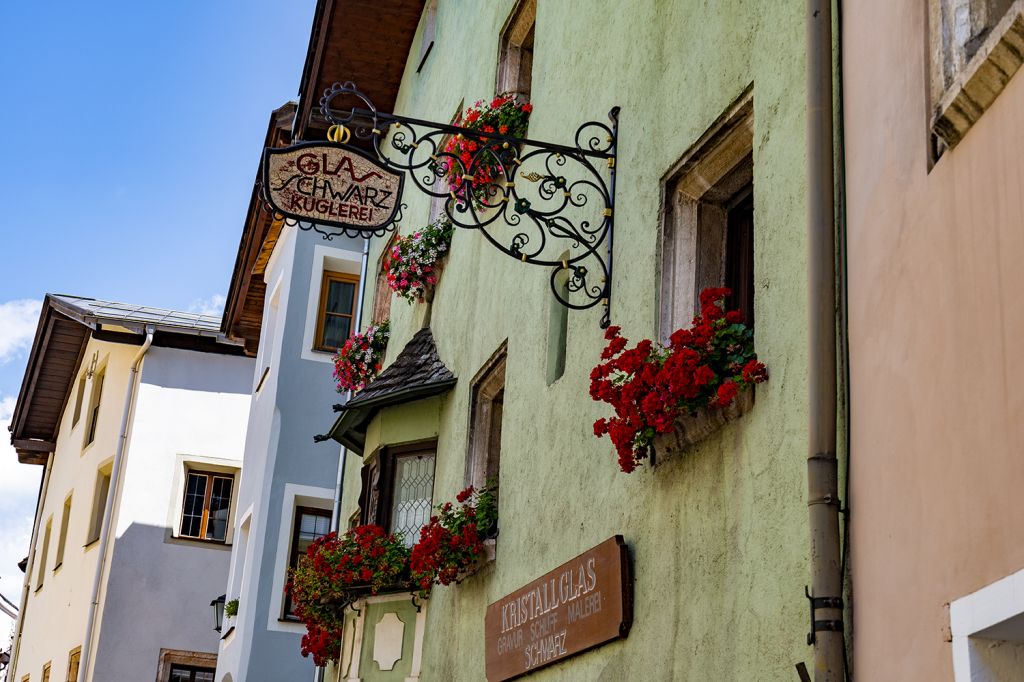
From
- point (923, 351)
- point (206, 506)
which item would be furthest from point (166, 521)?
point (923, 351)

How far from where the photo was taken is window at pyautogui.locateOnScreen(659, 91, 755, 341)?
7.29 m

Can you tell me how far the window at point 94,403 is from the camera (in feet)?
89.8

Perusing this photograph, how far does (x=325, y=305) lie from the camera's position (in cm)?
2014

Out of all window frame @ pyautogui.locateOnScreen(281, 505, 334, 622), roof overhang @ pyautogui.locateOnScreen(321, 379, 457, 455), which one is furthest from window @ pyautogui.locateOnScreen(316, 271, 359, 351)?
roof overhang @ pyautogui.locateOnScreen(321, 379, 457, 455)

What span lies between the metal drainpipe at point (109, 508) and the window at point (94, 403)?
2235mm

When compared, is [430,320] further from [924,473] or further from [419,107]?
[924,473]

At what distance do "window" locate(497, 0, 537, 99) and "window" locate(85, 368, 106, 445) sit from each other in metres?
17.0

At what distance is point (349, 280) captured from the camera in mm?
20531

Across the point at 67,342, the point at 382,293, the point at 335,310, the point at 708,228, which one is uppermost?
the point at 67,342

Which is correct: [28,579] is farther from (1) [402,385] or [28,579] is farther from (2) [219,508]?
(1) [402,385]

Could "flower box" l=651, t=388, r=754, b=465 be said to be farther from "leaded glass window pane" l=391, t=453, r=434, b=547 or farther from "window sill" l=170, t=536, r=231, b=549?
"window sill" l=170, t=536, r=231, b=549

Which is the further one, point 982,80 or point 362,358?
point 362,358

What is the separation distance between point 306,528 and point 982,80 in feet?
49.1

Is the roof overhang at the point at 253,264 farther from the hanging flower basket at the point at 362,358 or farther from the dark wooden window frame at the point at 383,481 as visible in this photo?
the dark wooden window frame at the point at 383,481
